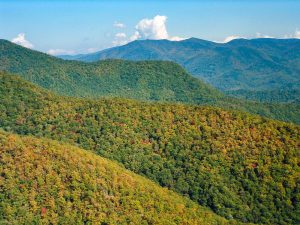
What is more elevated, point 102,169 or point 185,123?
point 185,123

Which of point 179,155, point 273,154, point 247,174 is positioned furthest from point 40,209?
point 273,154

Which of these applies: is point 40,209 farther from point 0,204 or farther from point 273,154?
point 273,154

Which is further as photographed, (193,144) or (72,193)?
(193,144)

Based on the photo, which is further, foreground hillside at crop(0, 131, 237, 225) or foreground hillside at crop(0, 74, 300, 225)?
foreground hillside at crop(0, 74, 300, 225)

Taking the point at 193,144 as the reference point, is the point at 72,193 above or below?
below
